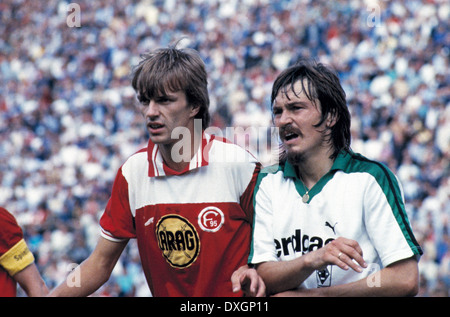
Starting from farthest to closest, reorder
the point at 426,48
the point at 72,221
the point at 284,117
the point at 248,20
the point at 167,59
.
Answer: the point at 248,20 → the point at 426,48 → the point at 72,221 → the point at 167,59 → the point at 284,117

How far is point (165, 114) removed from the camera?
307 centimetres

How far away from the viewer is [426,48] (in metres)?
11.5

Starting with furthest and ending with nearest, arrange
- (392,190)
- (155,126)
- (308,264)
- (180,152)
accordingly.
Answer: (180,152)
(155,126)
(392,190)
(308,264)

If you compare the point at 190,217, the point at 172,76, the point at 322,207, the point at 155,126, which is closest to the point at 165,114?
the point at 155,126

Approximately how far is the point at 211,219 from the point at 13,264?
0.96m

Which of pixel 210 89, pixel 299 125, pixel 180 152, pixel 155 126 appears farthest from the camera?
pixel 210 89

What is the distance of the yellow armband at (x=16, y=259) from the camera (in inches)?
129

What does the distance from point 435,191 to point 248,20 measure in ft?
22.8

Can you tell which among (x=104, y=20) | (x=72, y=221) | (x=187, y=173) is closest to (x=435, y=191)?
(x=72, y=221)

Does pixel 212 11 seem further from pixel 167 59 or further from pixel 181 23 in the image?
pixel 167 59

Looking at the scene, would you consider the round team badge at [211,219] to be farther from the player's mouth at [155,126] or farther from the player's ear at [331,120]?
the player's ear at [331,120]

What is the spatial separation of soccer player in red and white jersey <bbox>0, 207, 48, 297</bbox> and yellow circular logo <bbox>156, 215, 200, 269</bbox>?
671 millimetres

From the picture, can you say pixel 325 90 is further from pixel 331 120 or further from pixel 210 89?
pixel 210 89

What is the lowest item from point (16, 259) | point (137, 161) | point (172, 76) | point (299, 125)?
point (16, 259)
